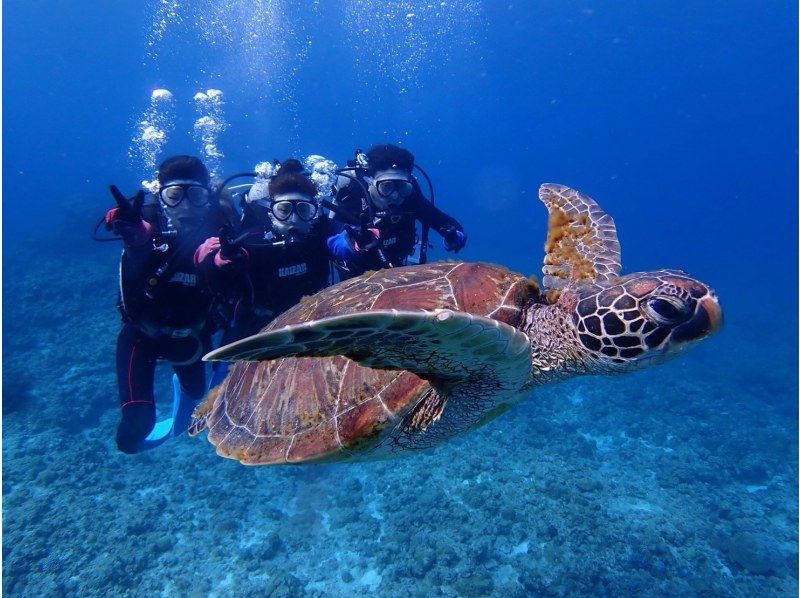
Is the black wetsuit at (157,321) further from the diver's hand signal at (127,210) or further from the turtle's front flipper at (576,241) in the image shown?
the turtle's front flipper at (576,241)

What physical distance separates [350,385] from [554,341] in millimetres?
1148

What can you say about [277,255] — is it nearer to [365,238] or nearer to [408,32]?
[365,238]

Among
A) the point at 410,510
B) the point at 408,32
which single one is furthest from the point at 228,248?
the point at 408,32

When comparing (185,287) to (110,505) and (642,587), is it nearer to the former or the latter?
(110,505)

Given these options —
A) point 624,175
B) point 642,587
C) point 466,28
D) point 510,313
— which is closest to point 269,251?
point 510,313

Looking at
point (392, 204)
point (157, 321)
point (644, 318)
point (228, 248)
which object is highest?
point (392, 204)

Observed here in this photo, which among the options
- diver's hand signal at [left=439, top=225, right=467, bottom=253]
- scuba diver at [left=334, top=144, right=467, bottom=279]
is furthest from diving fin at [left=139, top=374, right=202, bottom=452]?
diver's hand signal at [left=439, top=225, right=467, bottom=253]

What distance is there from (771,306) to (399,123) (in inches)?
3722

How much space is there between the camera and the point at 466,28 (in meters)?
65.7

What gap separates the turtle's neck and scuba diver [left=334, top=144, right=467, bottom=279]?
2414 mm

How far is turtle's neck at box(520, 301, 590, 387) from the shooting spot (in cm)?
228

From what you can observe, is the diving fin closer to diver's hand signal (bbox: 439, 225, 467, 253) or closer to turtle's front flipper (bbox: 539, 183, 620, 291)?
diver's hand signal (bbox: 439, 225, 467, 253)

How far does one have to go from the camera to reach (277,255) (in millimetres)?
4320

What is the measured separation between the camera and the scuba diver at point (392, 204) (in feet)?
15.9
